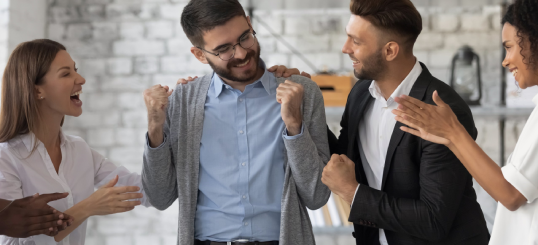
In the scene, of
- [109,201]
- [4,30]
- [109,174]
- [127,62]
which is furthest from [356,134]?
[4,30]

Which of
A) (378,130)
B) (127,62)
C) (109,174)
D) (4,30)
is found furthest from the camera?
(127,62)

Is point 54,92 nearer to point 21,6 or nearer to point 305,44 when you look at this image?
point 21,6

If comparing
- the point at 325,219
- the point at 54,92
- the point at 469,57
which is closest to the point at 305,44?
the point at 469,57

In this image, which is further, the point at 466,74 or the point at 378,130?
the point at 466,74

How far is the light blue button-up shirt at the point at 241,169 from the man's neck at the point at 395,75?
0.37 meters

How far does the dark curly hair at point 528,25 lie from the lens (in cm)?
124

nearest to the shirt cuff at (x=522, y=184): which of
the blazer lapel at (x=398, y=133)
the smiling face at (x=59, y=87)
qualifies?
the blazer lapel at (x=398, y=133)

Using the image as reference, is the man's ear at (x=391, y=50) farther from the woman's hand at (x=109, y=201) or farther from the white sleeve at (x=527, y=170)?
the woman's hand at (x=109, y=201)

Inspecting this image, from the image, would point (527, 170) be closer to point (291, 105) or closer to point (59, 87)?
point (291, 105)

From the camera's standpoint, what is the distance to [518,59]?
1270 mm

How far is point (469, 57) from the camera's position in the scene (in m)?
2.68

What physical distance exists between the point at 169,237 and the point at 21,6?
5.18ft

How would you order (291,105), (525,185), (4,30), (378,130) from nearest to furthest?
(525,185) → (291,105) → (378,130) → (4,30)

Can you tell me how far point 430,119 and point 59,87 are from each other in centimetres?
122
